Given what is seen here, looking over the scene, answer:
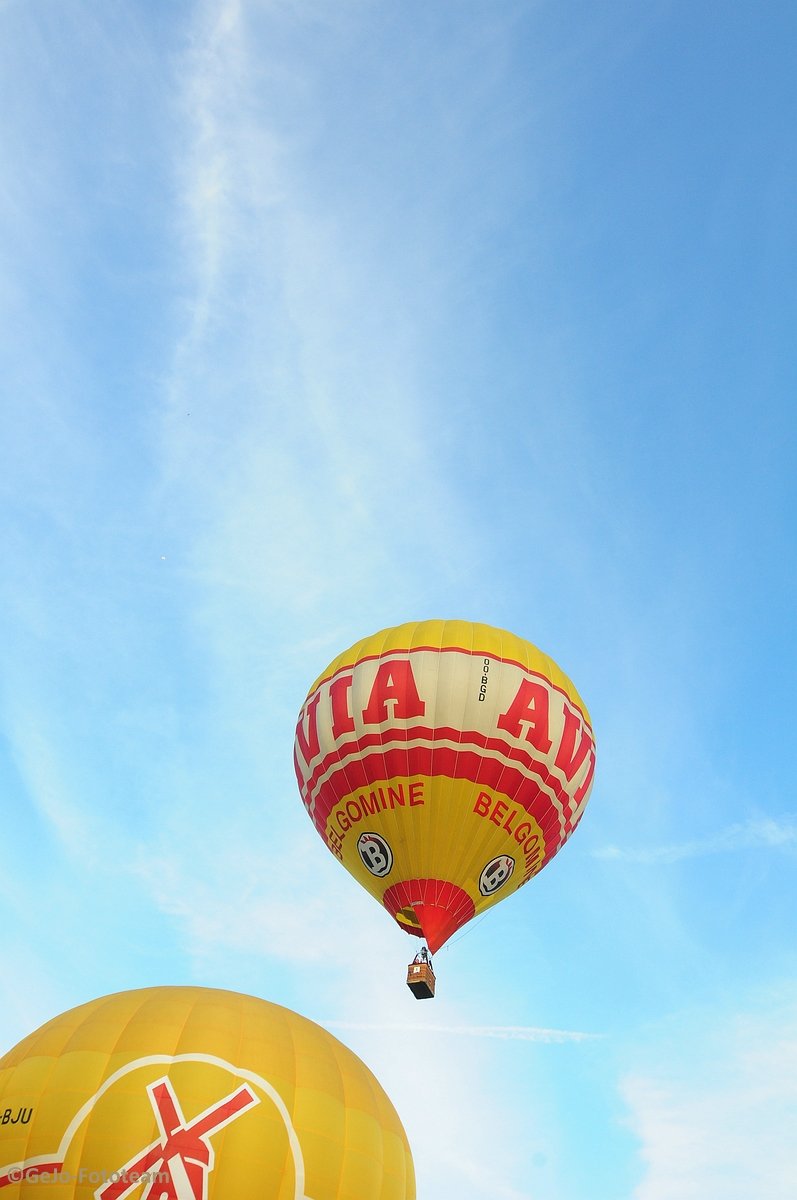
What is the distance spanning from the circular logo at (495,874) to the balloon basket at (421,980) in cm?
187

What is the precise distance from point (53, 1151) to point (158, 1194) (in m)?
1.22

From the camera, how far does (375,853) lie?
832 inches

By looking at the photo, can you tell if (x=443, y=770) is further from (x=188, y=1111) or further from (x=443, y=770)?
(x=188, y=1111)

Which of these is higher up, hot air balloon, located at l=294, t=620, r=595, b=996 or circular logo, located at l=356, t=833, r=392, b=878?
hot air balloon, located at l=294, t=620, r=595, b=996

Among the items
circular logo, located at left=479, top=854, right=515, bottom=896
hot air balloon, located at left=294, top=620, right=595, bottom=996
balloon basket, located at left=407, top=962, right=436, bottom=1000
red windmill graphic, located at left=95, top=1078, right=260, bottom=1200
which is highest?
hot air balloon, located at left=294, top=620, right=595, bottom=996

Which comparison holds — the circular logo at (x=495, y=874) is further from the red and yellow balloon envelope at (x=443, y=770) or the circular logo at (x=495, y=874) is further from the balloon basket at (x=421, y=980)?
the balloon basket at (x=421, y=980)

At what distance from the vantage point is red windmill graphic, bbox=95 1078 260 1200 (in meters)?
10.8

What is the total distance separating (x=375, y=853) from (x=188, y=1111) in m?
10.0

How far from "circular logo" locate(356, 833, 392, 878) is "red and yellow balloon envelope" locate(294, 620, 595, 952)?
0.03 metres

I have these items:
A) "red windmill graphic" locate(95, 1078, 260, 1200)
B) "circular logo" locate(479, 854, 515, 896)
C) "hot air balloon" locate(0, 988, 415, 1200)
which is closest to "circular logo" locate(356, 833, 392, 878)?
"circular logo" locate(479, 854, 515, 896)

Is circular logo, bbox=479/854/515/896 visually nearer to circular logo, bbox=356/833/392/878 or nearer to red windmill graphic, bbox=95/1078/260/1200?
circular logo, bbox=356/833/392/878

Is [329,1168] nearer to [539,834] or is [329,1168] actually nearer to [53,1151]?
[53,1151]

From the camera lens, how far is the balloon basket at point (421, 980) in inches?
788

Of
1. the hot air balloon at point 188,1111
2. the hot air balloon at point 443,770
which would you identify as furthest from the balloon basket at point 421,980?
the hot air balloon at point 188,1111
